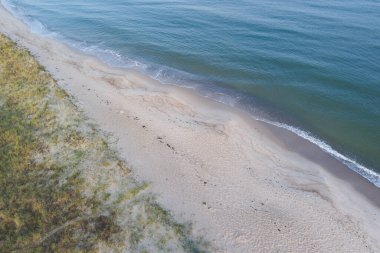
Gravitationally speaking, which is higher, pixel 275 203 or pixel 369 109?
pixel 369 109

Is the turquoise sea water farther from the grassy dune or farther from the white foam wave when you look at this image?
the grassy dune

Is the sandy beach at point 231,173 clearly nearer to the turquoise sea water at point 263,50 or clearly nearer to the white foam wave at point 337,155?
the white foam wave at point 337,155

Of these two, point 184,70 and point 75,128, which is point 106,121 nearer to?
point 75,128

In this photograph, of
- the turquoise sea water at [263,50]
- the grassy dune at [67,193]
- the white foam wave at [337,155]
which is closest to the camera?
the grassy dune at [67,193]

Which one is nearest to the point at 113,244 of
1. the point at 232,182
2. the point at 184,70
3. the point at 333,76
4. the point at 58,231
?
the point at 58,231

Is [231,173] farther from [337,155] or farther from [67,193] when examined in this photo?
[67,193]

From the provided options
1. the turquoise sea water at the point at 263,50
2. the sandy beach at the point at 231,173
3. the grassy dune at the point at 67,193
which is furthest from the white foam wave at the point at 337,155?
the grassy dune at the point at 67,193
